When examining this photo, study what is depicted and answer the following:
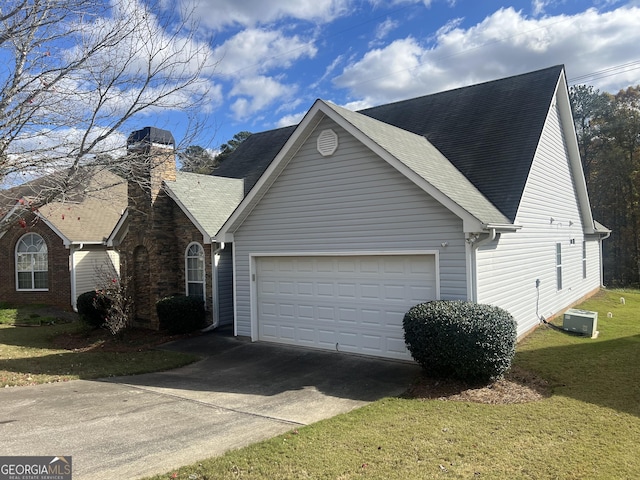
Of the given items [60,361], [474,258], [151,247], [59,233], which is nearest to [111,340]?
[60,361]

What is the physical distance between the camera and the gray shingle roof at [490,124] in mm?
11102

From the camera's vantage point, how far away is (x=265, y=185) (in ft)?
38.4

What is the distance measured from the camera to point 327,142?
1084 cm

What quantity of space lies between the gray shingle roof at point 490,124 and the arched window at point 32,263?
50.5ft

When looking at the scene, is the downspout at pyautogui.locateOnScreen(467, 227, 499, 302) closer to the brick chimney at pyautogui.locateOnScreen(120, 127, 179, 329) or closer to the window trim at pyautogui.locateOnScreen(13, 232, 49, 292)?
the brick chimney at pyautogui.locateOnScreen(120, 127, 179, 329)

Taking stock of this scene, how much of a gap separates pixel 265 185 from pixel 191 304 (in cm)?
465

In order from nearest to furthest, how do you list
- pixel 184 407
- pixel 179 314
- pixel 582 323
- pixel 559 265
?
pixel 184 407
pixel 582 323
pixel 179 314
pixel 559 265

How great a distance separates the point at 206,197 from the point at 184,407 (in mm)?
9455

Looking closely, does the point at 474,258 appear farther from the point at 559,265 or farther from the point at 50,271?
→ the point at 50,271

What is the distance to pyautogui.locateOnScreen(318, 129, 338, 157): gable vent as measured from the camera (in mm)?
10742

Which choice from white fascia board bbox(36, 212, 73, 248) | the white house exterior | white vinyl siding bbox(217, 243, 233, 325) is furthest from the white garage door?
white fascia board bbox(36, 212, 73, 248)

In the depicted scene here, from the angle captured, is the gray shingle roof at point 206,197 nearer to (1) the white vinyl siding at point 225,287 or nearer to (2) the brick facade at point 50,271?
(1) the white vinyl siding at point 225,287

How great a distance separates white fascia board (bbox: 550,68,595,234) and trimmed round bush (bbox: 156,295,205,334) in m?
12.5

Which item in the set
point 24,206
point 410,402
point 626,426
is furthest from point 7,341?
point 626,426
